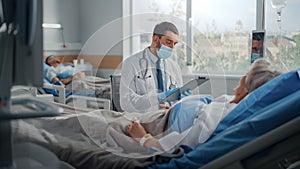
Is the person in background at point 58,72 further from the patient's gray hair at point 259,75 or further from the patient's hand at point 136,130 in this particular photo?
the patient's gray hair at point 259,75

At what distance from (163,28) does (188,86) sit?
0.31 metres

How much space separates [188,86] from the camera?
69.0 inches

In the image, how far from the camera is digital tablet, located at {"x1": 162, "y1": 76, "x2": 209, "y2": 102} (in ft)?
5.49

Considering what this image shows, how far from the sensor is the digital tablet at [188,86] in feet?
5.49

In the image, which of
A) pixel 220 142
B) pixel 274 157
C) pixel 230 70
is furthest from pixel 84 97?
pixel 230 70

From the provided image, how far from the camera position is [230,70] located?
3.77m

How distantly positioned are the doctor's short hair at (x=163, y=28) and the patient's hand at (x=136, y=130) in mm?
418

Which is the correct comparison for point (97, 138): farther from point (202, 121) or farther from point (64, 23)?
point (64, 23)

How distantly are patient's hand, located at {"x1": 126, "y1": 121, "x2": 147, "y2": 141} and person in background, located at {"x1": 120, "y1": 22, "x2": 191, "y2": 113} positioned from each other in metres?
0.08

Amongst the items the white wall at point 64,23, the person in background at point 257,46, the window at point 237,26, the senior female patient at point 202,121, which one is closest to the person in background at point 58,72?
the white wall at point 64,23

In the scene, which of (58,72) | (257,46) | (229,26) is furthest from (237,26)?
(58,72)

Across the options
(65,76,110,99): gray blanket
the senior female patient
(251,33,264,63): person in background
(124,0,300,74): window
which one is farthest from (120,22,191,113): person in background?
(124,0,300,74): window

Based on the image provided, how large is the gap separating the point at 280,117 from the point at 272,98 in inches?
6.6

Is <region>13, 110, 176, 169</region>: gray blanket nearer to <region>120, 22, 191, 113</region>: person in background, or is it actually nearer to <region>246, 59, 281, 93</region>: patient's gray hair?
<region>120, 22, 191, 113</region>: person in background
